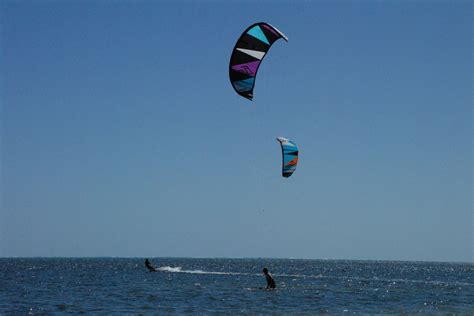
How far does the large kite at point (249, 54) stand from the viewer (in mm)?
18109

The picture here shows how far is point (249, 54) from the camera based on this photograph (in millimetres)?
18297

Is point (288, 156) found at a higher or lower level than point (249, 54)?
lower

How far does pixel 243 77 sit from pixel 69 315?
9822mm

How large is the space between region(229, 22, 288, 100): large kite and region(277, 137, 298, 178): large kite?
22.5ft

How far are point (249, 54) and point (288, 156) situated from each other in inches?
297

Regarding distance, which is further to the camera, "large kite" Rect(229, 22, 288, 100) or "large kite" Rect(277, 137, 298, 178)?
"large kite" Rect(277, 137, 298, 178)

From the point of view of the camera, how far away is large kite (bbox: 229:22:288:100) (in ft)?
59.4

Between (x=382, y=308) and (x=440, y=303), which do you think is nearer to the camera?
(x=382, y=308)

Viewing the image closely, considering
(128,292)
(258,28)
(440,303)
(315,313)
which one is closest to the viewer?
(258,28)

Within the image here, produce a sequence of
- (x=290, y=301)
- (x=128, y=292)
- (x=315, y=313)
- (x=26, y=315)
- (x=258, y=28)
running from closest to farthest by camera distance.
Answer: (x=258, y=28) → (x=26, y=315) → (x=315, y=313) → (x=290, y=301) → (x=128, y=292)

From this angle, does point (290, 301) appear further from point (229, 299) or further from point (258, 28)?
point (258, 28)

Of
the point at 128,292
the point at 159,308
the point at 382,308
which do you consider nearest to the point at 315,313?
the point at 382,308

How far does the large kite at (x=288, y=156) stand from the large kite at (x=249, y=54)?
A: 270 inches

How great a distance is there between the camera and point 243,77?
60.0 feet
